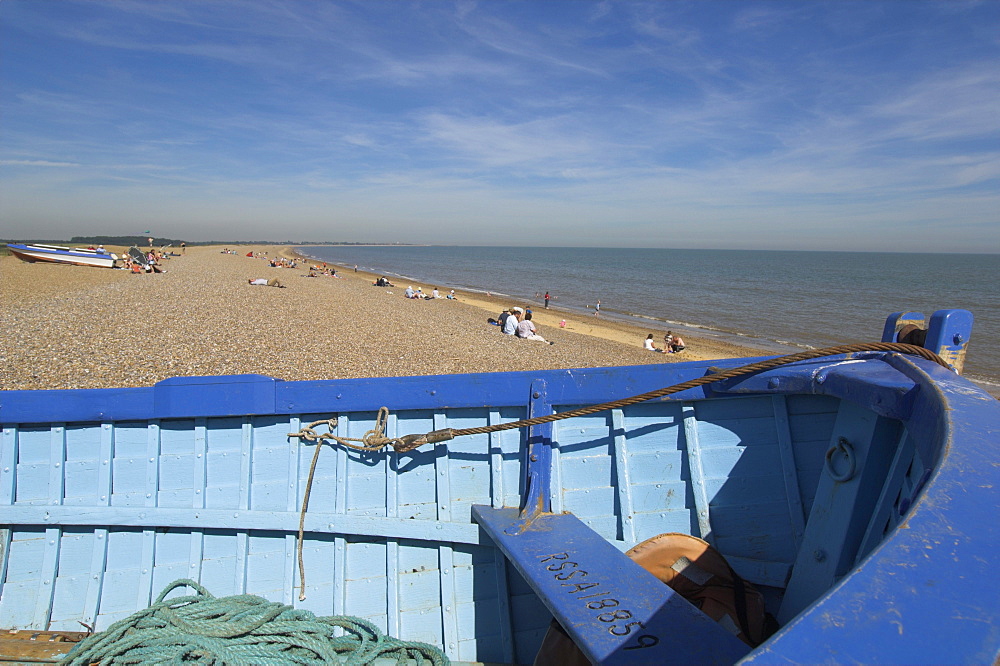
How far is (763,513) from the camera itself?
123 inches

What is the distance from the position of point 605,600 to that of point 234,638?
1766 millimetres

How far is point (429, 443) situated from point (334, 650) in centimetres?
108

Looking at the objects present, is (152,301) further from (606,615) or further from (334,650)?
(606,615)

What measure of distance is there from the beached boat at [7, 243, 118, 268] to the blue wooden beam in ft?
131

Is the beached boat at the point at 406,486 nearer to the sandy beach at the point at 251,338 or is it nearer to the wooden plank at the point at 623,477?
the wooden plank at the point at 623,477

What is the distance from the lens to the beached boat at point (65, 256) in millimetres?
34344

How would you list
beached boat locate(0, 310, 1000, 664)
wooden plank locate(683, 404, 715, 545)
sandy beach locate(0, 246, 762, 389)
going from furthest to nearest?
1. sandy beach locate(0, 246, 762, 389)
2. wooden plank locate(683, 404, 715, 545)
3. beached boat locate(0, 310, 1000, 664)

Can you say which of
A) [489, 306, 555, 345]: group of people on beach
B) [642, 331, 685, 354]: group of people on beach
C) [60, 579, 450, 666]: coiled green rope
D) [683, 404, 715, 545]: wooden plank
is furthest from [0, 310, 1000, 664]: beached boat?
[642, 331, 685, 354]: group of people on beach

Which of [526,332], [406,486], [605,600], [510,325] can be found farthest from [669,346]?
[605,600]

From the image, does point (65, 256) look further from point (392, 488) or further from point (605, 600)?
point (605, 600)

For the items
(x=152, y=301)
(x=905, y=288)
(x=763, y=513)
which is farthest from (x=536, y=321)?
(x=905, y=288)

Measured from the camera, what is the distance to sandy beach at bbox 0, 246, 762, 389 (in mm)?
10492

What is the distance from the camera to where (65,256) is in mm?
35094

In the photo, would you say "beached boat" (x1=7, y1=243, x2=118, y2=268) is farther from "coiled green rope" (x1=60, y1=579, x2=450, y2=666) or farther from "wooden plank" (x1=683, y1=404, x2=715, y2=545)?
"wooden plank" (x1=683, y1=404, x2=715, y2=545)
